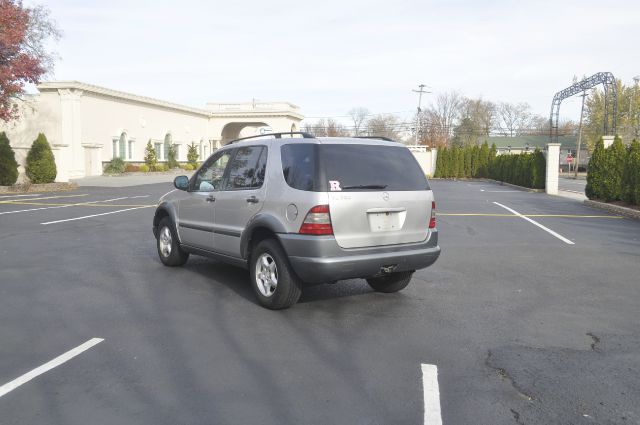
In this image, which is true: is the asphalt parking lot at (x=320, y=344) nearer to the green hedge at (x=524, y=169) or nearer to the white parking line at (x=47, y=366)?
the white parking line at (x=47, y=366)

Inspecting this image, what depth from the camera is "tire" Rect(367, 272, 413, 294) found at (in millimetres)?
6496

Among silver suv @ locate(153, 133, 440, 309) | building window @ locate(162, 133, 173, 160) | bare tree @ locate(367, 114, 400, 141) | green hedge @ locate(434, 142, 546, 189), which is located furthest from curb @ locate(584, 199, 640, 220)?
bare tree @ locate(367, 114, 400, 141)

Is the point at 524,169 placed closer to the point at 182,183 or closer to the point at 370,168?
the point at 182,183

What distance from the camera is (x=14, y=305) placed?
5.93m

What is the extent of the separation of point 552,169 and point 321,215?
2341cm

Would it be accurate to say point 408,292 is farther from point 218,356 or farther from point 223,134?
point 223,134

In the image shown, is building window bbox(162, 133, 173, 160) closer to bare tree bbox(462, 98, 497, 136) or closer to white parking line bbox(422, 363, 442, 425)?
white parking line bbox(422, 363, 442, 425)

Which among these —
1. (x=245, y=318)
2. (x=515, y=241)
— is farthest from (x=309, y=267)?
(x=515, y=241)

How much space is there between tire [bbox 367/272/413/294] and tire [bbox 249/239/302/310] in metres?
1.34

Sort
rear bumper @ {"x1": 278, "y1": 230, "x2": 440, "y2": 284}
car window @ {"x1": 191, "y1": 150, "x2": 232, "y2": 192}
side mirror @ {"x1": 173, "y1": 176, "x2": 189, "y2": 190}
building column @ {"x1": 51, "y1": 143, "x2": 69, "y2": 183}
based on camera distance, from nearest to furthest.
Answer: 1. rear bumper @ {"x1": 278, "y1": 230, "x2": 440, "y2": 284}
2. car window @ {"x1": 191, "y1": 150, "x2": 232, "y2": 192}
3. side mirror @ {"x1": 173, "y1": 176, "x2": 189, "y2": 190}
4. building column @ {"x1": 51, "y1": 143, "x2": 69, "y2": 183}

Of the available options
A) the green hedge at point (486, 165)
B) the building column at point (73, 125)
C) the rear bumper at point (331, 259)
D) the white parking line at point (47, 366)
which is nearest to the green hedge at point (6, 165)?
the building column at point (73, 125)

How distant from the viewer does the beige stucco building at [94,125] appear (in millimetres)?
37531

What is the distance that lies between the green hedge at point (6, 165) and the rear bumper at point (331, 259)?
80.6 ft

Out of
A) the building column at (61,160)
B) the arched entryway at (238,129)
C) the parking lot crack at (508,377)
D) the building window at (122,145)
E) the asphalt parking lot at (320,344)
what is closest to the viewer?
the asphalt parking lot at (320,344)
